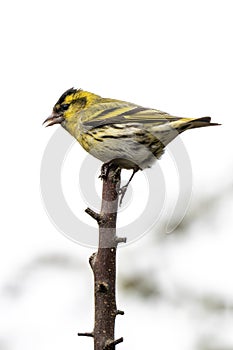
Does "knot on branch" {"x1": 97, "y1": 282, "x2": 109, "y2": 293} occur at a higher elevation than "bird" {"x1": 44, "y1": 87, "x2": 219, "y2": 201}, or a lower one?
lower

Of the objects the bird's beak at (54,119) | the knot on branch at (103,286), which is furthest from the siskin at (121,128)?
the knot on branch at (103,286)

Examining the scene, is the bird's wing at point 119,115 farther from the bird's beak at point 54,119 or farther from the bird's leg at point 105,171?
the bird's leg at point 105,171

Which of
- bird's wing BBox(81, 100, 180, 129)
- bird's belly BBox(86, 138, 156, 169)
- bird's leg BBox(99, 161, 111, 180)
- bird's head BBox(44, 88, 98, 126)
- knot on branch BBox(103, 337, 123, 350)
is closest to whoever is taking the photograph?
knot on branch BBox(103, 337, 123, 350)

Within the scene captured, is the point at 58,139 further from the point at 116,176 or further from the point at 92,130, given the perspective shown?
the point at 116,176

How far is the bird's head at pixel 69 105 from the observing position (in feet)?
19.5

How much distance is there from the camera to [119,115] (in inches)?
211

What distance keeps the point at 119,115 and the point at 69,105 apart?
0.82 meters

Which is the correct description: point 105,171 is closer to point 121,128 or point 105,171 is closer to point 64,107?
point 121,128

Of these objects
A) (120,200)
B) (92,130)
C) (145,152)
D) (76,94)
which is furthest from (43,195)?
(76,94)

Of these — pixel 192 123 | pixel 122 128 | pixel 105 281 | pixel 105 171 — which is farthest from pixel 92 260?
pixel 122 128

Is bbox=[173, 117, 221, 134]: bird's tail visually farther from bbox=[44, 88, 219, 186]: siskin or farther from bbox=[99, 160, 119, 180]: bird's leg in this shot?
bbox=[99, 160, 119, 180]: bird's leg

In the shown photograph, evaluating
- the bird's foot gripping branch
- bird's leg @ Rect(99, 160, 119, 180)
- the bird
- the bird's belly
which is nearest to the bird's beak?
the bird

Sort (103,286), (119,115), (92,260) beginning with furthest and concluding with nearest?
(119,115)
(92,260)
(103,286)

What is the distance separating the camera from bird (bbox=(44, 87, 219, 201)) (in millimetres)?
4820
